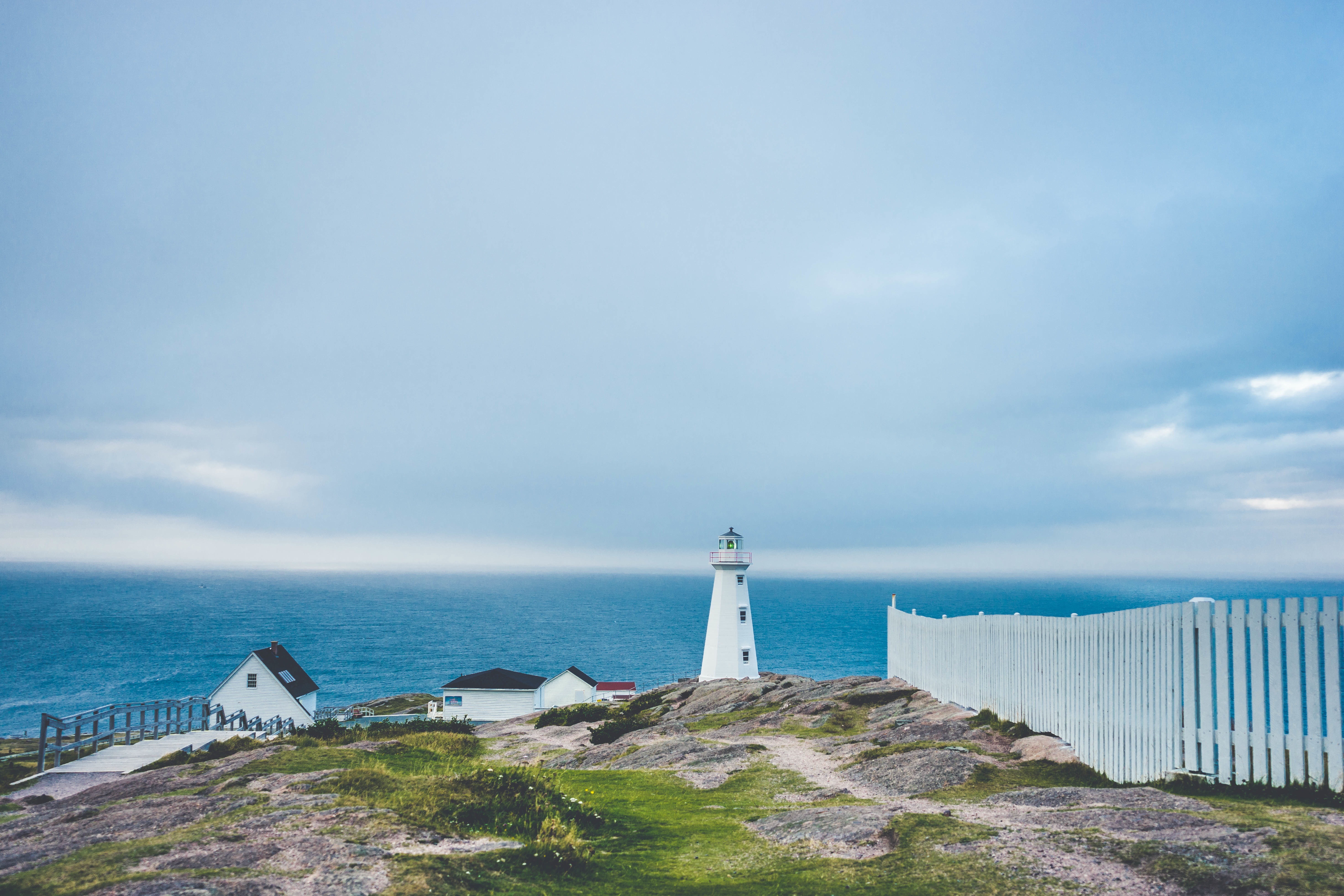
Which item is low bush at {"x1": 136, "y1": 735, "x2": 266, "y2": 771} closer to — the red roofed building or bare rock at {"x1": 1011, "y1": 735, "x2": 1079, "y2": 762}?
bare rock at {"x1": 1011, "y1": 735, "x2": 1079, "y2": 762}

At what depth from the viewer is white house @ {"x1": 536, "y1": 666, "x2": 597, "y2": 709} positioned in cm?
5138

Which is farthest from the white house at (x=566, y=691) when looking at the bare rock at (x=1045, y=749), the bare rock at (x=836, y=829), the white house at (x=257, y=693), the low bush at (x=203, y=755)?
the bare rock at (x=836, y=829)

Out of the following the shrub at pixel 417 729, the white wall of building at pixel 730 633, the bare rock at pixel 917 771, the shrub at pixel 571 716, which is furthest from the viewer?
the white wall of building at pixel 730 633

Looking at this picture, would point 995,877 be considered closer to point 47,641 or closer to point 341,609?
point 47,641

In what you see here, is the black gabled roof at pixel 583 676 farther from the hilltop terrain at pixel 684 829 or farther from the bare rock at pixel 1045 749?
the bare rock at pixel 1045 749

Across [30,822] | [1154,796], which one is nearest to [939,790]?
[1154,796]

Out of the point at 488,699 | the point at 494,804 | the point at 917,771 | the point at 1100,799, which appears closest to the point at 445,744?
the point at 494,804

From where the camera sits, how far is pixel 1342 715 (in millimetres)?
8719

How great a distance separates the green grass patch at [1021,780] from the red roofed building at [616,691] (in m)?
41.3

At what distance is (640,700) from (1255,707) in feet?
112

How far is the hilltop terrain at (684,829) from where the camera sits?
7043 millimetres

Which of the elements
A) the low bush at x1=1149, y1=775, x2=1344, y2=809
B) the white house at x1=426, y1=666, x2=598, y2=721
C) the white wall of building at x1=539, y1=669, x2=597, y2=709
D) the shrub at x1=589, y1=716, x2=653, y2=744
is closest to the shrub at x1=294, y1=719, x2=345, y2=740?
the shrub at x1=589, y1=716, x2=653, y2=744

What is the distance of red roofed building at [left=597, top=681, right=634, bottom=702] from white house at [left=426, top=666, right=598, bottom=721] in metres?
2.58

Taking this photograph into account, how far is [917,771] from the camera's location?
13523 millimetres
